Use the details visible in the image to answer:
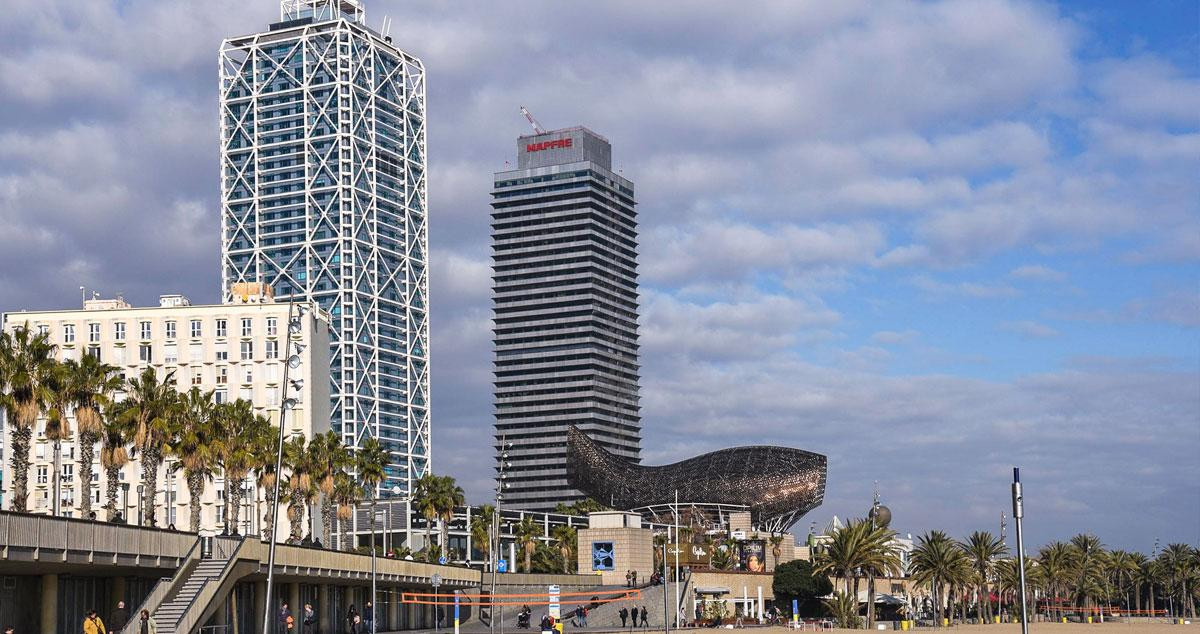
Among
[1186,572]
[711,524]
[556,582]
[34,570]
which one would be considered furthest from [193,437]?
[711,524]

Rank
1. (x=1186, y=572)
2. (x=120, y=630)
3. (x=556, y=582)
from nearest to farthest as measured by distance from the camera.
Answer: (x=120, y=630) → (x=556, y=582) → (x=1186, y=572)

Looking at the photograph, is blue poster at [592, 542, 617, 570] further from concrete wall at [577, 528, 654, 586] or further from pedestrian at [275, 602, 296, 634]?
pedestrian at [275, 602, 296, 634]

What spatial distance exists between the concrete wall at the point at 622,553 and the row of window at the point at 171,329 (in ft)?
125

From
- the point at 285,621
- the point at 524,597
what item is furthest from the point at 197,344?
the point at 285,621

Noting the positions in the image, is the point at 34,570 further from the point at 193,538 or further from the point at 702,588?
the point at 702,588

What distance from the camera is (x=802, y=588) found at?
4055 inches

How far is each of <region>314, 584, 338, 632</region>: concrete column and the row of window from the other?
5776cm

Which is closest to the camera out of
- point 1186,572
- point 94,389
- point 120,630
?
point 120,630

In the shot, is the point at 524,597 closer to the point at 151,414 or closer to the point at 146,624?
the point at 151,414

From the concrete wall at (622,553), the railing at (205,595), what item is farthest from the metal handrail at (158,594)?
the concrete wall at (622,553)

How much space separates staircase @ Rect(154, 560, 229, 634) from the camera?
1644 inches

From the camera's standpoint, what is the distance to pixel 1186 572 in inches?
5408

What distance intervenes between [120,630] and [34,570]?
14.6 ft

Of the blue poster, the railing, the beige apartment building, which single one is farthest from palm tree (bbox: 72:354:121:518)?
the beige apartment building
